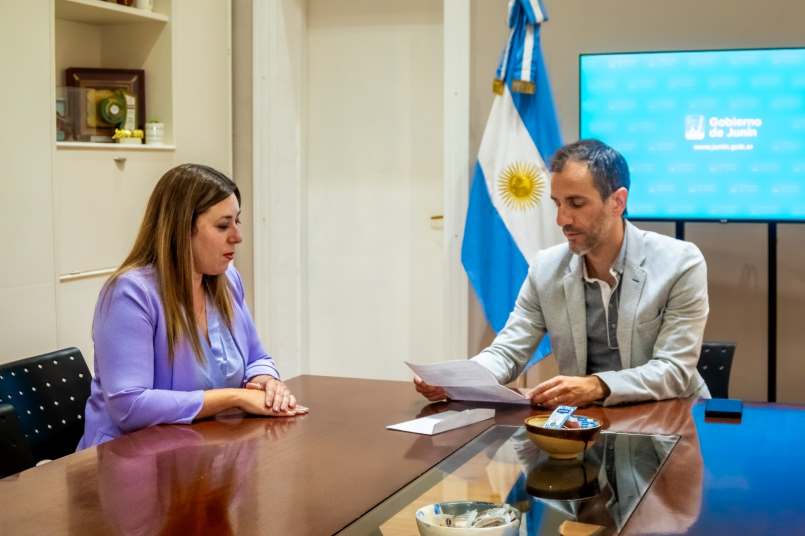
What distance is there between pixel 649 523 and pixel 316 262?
3.52 metres

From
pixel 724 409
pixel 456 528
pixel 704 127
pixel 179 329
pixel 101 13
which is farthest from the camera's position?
pixel 101 13

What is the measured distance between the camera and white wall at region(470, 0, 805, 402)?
394 centimetres

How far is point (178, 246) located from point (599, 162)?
1060mm

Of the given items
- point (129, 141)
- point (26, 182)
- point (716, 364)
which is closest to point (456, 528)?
point (716, 364)

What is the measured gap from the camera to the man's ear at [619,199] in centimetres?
262

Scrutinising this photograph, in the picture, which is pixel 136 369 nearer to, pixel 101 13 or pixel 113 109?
pixel 113 109

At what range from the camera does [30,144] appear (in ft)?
11.3

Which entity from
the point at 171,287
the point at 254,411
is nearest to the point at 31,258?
the point at 171,287

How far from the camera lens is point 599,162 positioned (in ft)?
8.51

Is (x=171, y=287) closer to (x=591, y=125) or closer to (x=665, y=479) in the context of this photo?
(x=665, y=479)

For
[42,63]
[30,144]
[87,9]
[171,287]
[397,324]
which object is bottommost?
[397,324]

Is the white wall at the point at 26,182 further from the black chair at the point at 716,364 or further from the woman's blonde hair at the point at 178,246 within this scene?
the black chair at the point at 716,364

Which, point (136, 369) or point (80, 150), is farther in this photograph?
point (80, 150)

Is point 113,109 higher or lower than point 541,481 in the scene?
higher
